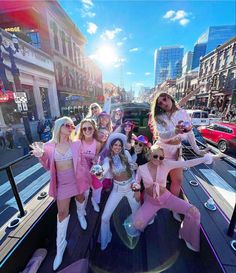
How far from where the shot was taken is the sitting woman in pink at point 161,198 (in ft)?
6.08

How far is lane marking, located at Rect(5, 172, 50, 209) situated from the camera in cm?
394

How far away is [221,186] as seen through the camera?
4.52m

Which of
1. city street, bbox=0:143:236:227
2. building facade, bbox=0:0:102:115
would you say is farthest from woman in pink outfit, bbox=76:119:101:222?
building facade, bbox=0:0:102:115

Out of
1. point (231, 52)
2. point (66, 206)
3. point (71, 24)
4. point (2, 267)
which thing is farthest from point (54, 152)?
point (231, 52)

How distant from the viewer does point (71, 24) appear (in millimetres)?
20000

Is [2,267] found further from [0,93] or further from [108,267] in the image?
[0,93]

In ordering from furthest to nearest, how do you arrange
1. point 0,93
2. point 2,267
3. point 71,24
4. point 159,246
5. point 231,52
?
point 231,52 → point 71,24 → point 0,93 → point 159,246 → point 2,267

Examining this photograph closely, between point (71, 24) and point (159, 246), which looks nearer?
point (159, 246)

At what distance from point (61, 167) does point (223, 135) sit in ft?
26.5

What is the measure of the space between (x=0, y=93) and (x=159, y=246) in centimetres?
1068

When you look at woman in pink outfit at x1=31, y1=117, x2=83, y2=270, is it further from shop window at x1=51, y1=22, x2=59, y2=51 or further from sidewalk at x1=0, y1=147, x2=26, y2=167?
shop window at x1=51, y1=22, x2=59, y2=51

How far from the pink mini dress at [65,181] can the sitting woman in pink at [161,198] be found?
0.87m

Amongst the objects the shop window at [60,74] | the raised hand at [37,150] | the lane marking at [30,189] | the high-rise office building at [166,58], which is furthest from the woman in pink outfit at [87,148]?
the high-rise office building at [166,58]

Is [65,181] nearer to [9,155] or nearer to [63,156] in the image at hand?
[63,156]
